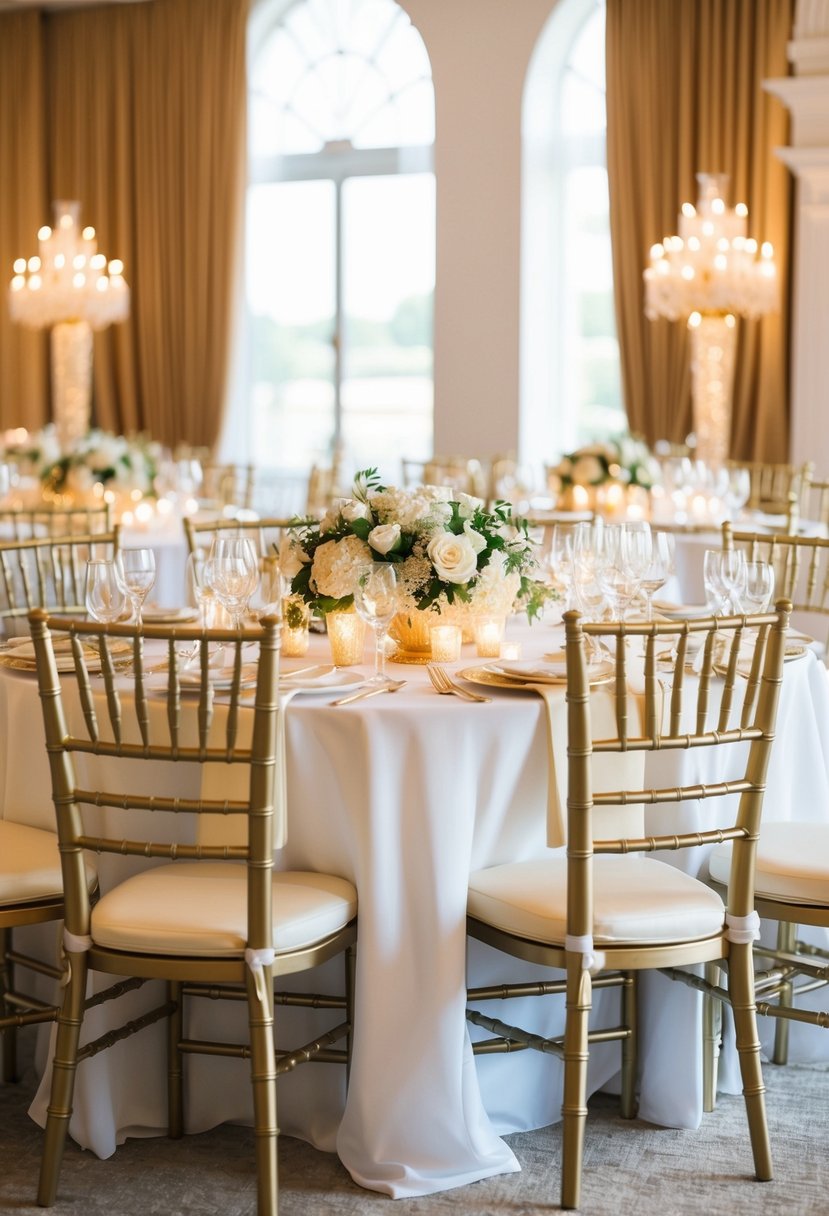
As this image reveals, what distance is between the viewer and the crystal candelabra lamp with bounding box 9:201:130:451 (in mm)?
9000

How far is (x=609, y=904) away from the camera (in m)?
2.66

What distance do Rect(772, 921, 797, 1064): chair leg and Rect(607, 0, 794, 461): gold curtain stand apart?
6022 mm

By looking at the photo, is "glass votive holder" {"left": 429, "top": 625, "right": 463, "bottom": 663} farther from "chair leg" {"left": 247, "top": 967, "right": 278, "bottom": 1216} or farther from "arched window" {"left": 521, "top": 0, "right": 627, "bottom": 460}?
"arched window" {"left": 521, "top": 0, "right": 627, "bottom": 460}

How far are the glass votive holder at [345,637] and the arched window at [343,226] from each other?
24.5 ft

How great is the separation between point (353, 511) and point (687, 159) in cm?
667

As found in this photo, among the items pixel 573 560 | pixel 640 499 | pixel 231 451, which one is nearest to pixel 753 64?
pixel 640 499

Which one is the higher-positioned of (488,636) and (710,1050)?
(488,636)

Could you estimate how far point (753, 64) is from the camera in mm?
8891

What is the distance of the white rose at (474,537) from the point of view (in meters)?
3.24

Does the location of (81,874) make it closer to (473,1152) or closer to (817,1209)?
(473,1152)

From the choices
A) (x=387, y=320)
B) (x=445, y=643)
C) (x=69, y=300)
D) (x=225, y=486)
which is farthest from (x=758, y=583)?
(x=387, y=320)

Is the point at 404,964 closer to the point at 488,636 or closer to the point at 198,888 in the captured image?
the point at 198,888

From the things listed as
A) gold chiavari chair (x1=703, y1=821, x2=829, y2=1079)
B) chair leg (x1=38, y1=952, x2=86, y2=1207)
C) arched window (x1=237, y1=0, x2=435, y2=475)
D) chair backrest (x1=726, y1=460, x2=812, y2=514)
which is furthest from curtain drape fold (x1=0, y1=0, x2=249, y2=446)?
chair leg (x1=38, y1=952, x2=86, y2=1207)

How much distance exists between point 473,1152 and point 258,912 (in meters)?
0.71
